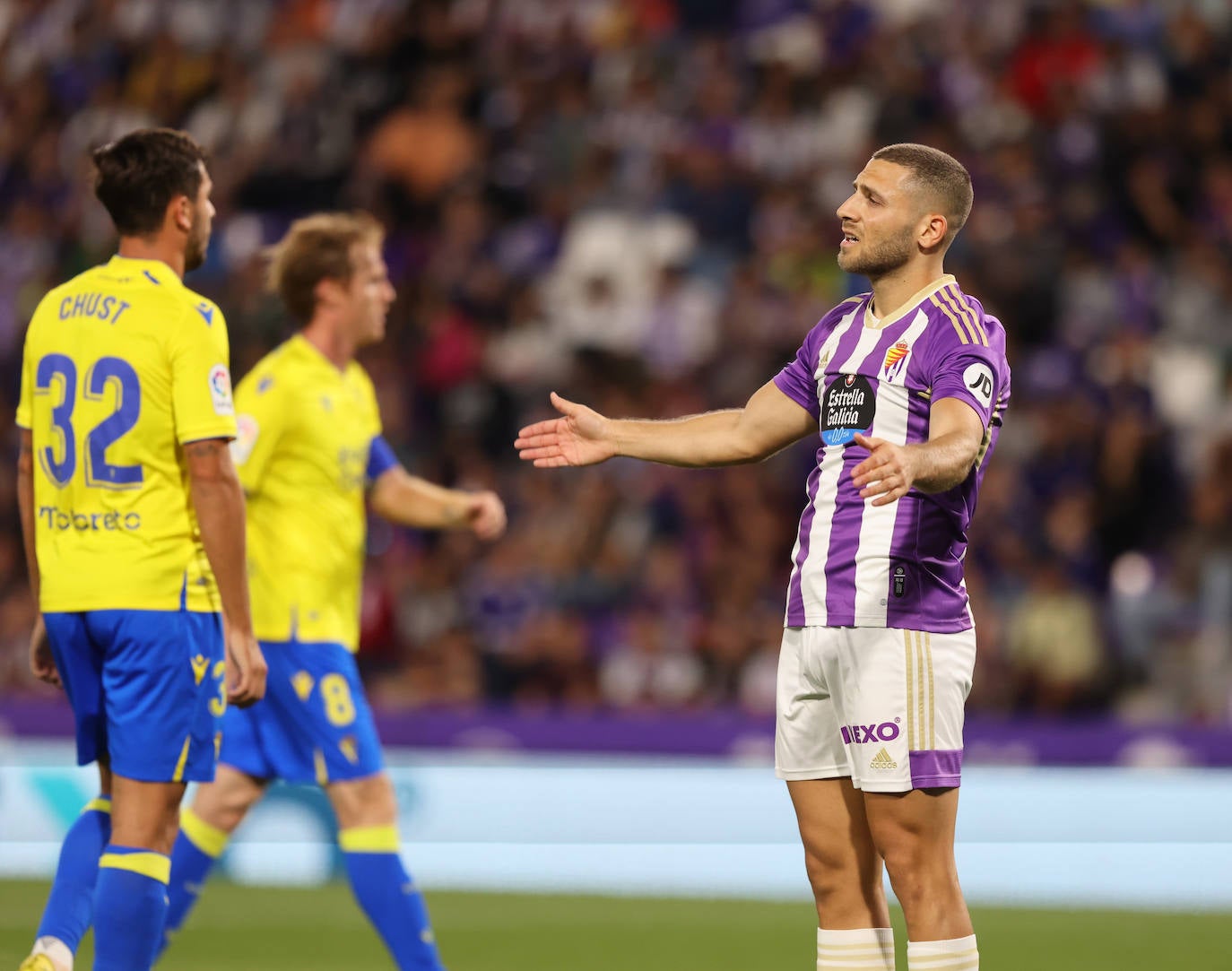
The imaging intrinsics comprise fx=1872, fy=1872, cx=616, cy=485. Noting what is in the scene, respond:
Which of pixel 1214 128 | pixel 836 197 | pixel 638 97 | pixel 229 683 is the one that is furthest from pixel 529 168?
pixel 229 683

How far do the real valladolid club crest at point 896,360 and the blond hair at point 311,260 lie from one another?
2450mm

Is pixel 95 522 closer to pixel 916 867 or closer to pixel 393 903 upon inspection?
pixel 393 903

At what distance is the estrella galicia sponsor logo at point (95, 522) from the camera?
15.4 feet

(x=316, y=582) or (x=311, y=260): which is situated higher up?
(x=311, y=260)

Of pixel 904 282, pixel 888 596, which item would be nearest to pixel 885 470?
pixel 888 596

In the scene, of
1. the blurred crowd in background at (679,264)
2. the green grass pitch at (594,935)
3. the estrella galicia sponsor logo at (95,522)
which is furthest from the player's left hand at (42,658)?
the blurred crowd in background at (679,264)

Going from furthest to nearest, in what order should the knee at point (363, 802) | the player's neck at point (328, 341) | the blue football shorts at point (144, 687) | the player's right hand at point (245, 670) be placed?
the player's neck at point (328, 341) < the knee at point (363, 802) < the player's right hand at point (245, 670) < the blue football shorts at point (144, 687)

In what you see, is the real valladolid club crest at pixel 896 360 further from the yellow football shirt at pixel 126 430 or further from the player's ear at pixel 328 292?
the player's ear at pixel 328 292

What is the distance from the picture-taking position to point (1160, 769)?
28.8 ft

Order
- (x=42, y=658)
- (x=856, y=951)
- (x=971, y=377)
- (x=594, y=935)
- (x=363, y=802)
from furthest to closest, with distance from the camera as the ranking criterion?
1. (x=594, y=935)
2. (x=363, y=802)
3. (x=42, y=658)
4. (x=856, y=951)
5. (x=971, y=377)

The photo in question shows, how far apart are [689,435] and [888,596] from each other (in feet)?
2.32

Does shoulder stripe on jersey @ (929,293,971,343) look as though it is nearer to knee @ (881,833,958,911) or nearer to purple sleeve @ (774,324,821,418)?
purple sleeve @ (774,324,821,418)

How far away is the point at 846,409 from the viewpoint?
430cm

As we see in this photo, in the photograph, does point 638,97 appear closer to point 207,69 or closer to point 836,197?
point 836,197
